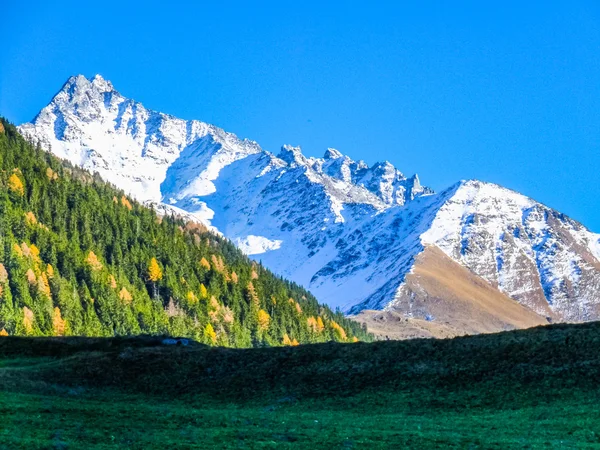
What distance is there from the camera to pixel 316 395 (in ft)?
179

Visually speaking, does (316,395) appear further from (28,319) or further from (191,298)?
(191,298)

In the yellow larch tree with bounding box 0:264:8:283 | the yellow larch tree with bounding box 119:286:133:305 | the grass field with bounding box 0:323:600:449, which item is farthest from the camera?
the yellow larch tree with bounding box 119:286:133:305

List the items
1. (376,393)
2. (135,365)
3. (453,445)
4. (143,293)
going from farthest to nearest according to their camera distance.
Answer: (143,293)
(135,365)
(376,393)
(453,445)

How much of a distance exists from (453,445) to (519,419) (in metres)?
9.28

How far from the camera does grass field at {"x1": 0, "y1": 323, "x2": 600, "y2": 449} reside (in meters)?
37.2

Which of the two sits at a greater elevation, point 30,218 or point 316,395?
point 30,218

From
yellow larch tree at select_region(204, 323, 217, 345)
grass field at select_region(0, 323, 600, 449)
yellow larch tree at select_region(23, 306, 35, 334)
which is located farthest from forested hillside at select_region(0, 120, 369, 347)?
grass field at select_region(0, 323, 600, 449)

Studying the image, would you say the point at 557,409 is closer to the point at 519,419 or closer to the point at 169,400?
the point at 519,419

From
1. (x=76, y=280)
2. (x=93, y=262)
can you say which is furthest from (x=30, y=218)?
(x=76, y=280)

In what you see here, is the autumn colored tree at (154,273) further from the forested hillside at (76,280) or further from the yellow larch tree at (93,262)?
the yellow larch tree at (93,262)

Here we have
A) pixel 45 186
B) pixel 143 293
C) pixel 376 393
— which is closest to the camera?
pixel 376 393

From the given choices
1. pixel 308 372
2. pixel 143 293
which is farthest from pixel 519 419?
pixel 143 293

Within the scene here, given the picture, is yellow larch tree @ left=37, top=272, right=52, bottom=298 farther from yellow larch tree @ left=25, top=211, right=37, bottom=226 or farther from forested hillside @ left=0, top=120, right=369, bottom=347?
yellow larch tree @ left=25, top=211, right=37, bottom=226

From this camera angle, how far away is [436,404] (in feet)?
161
